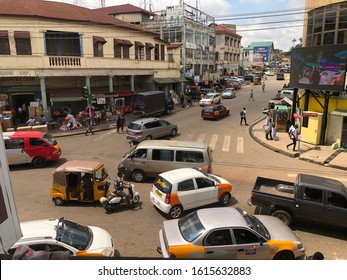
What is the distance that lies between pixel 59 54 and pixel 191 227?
80.6 ft

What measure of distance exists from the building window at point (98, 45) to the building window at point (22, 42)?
603cm

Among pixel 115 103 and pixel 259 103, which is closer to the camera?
pixel 115 103

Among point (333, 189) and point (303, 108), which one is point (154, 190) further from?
point (303, 108)

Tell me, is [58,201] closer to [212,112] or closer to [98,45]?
[212,112]

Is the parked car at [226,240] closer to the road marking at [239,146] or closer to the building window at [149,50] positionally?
the road marking at [239,146]

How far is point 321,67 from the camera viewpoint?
782 inches

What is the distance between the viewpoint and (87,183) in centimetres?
1130

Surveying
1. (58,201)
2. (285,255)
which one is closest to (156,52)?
(58,201)

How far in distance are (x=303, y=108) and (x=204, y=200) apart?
1475 cm

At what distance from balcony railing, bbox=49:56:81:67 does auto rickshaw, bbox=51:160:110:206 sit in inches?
689

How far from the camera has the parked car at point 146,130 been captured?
20062mm

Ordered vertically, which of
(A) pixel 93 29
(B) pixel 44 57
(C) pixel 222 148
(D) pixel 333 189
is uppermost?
(A) pixel 93 29

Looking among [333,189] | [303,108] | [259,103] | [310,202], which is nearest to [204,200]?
[310,202]

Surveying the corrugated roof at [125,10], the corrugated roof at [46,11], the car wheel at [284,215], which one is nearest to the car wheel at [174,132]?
the car wheel at [284,215]
